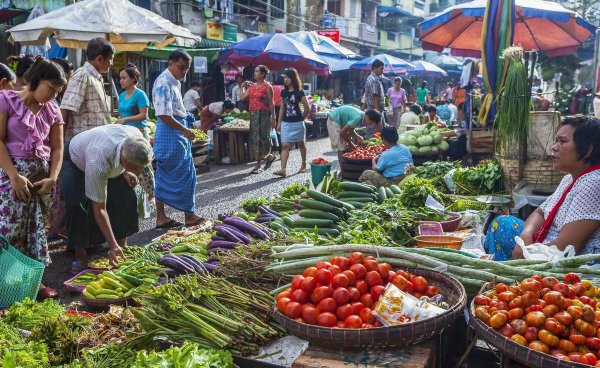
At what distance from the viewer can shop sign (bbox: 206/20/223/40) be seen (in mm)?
20500

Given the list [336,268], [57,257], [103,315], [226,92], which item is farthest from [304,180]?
[226,92]

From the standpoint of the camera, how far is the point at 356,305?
2.70 meters

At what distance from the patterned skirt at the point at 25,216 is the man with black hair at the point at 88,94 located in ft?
4.31

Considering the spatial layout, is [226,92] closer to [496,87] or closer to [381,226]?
[496,87]

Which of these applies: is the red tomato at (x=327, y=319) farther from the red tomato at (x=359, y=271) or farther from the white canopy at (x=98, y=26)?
the white canopy at (x=98, y=26)

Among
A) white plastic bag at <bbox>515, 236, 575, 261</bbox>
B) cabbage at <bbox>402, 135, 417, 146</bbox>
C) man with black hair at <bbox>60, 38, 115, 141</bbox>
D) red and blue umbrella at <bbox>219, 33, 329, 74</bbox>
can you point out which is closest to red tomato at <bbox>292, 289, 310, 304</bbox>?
white plastic bag at <bbox>515, 236, 575, 261</bbox>

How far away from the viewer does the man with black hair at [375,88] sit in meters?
12.2

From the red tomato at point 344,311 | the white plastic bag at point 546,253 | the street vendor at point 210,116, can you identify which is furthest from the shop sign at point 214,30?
the red tomato at point 344,311

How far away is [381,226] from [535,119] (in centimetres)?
253

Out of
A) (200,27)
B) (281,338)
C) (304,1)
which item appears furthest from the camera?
(304,1)

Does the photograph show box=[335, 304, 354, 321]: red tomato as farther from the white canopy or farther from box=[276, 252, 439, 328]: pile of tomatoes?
the white canopy

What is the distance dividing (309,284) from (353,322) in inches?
13.0

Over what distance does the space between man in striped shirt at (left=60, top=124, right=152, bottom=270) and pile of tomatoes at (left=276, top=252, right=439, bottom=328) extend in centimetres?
234

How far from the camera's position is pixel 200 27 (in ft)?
67.7
